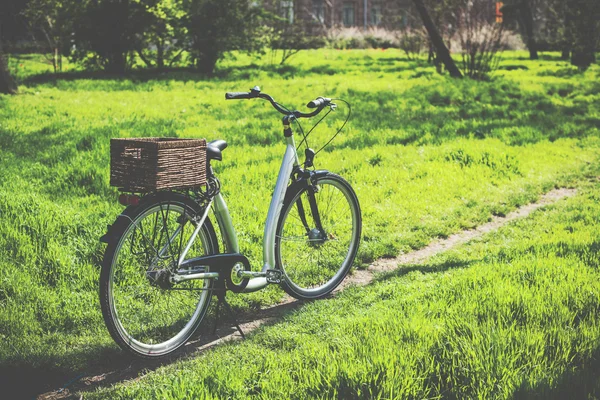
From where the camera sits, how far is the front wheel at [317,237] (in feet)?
14.3

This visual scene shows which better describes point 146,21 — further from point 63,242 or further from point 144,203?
point 144,203

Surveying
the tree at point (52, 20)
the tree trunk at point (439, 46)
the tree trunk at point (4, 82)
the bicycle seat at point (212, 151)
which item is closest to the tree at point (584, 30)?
the tree trunk at point (439, 46)

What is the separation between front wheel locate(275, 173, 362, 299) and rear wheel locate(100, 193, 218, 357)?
0.67 m

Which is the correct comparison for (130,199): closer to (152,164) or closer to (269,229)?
(152,164)

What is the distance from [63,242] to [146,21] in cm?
1313

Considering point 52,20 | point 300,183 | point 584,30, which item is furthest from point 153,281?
point 584,30

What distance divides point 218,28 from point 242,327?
14.8 m

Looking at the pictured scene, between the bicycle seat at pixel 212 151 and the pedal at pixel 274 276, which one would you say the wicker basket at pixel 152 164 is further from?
the pedal at pixel 274 276

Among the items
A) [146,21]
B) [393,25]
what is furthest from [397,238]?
[393,25]

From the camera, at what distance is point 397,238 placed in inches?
235

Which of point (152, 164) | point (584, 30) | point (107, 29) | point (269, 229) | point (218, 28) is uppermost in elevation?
point (584, 30)

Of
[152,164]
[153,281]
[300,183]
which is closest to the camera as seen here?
[152,164]

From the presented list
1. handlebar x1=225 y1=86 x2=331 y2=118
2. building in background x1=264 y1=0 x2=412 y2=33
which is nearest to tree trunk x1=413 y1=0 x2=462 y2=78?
handlebar x1=225 y1=86 x2=331 y2=118

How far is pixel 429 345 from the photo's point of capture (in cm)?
332
